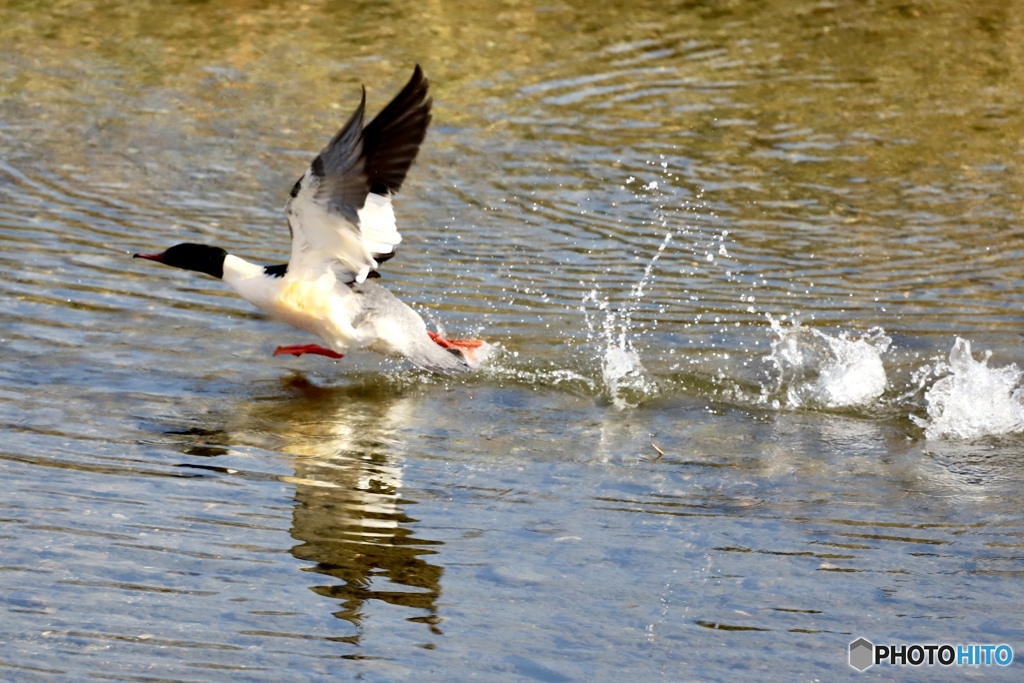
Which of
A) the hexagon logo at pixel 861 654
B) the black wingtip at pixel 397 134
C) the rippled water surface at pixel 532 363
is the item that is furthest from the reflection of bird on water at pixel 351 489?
the hexagon logo at pixel 861 654

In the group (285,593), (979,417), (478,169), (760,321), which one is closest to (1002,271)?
(760,321)

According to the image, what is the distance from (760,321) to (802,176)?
2935 millimetres

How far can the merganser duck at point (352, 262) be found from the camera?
270 inches

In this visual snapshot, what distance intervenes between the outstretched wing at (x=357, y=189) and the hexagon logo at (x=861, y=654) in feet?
10.3

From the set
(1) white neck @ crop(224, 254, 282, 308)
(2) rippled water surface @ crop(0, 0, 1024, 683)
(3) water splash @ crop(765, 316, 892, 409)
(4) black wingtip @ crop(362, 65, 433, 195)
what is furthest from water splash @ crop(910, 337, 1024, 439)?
(1) white neck @ crop(224, 254, 282, 308)

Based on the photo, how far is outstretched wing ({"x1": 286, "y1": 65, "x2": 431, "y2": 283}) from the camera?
679cm

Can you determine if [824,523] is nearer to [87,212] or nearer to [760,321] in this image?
[760,321]

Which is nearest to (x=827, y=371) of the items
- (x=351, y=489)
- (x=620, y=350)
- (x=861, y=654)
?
(x=620, y=350)

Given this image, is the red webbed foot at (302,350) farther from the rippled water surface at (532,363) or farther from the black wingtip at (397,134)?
the black wingtip at (397,134)

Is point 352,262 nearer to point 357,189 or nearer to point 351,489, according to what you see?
point 357,189

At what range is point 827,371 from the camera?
24.2 ft

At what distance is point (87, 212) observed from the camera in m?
9.70

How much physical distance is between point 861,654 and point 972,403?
251 centimetres

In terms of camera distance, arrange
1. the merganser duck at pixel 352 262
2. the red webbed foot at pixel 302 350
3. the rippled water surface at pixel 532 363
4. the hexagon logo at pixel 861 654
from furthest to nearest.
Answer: the red webbed foot at pixel 302 350 < the merganser duck at pixel 352 262 < the rippled water surface at pixel 532 363 < the hexagon logo at pixel 861 654
